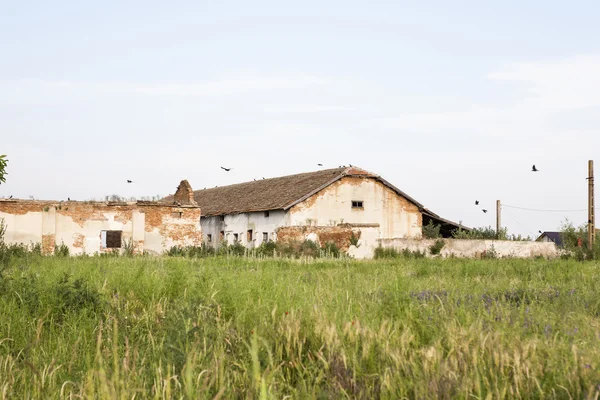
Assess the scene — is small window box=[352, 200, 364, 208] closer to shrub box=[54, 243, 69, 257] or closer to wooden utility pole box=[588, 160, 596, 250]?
wooden utility pole box=[588, 160, 596, 250]

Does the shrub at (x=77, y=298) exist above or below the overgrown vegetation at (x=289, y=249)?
above

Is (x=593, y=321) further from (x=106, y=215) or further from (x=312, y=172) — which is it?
(x=312, y=172)

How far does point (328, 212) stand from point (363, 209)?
2.23 meters

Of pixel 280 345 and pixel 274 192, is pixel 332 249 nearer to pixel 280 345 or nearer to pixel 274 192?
pixel 274 192

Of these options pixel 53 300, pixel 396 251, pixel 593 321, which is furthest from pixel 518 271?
pixel 396 251

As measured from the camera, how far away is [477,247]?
33375 mm

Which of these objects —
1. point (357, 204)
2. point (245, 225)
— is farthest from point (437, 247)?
point (245, 225)

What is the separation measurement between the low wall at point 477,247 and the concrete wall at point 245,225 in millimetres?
5813

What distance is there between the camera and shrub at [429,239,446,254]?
32.0 m

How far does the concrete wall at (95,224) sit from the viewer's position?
1257 inches

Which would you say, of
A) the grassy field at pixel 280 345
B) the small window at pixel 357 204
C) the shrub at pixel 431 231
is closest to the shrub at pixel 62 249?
the small window at pixel 357 204

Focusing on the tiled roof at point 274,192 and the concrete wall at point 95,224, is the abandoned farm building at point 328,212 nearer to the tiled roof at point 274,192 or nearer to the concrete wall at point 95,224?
the tiled roof at point 274,192

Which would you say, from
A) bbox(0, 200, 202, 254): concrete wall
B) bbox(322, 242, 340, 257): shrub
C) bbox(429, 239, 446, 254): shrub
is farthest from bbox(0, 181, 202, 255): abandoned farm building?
bbox(429, 239, 446, 254): shrub

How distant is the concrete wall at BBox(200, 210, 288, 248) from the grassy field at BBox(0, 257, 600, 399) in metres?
26.3
